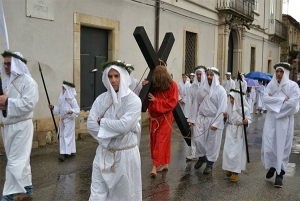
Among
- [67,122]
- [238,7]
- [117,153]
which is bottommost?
[67,122]

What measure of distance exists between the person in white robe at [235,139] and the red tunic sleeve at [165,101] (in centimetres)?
92

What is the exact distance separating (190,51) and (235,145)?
9.52 m

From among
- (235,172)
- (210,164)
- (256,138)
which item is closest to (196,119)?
(210,164)

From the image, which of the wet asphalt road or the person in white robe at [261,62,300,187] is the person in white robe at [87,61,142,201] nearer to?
the wet asphalt road

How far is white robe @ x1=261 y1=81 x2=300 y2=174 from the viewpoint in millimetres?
6020

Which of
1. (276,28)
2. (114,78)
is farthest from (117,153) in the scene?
(276,28)

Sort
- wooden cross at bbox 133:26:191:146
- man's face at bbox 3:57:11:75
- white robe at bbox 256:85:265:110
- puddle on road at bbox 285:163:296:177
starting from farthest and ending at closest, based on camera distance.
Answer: white robe at bbox 256:85:265:110, puddle on road at bbox 285:163:296:177, wooden cross at bbox 133:26:191:146, man's face at bbox 3:57:11:75

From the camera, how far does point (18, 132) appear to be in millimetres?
4746

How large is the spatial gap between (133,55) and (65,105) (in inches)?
167

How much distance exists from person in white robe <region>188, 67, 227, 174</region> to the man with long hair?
63 centimetres

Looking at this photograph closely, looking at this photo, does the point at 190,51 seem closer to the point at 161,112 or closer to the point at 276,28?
the point at 161,112

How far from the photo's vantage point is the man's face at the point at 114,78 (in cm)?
373

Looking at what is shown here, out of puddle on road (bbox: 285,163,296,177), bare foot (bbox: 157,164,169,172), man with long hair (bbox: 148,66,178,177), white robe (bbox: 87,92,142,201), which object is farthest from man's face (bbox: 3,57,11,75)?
puddle on road (bbox: 285,163,296,177)

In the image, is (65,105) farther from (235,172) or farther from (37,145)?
(235,172)
